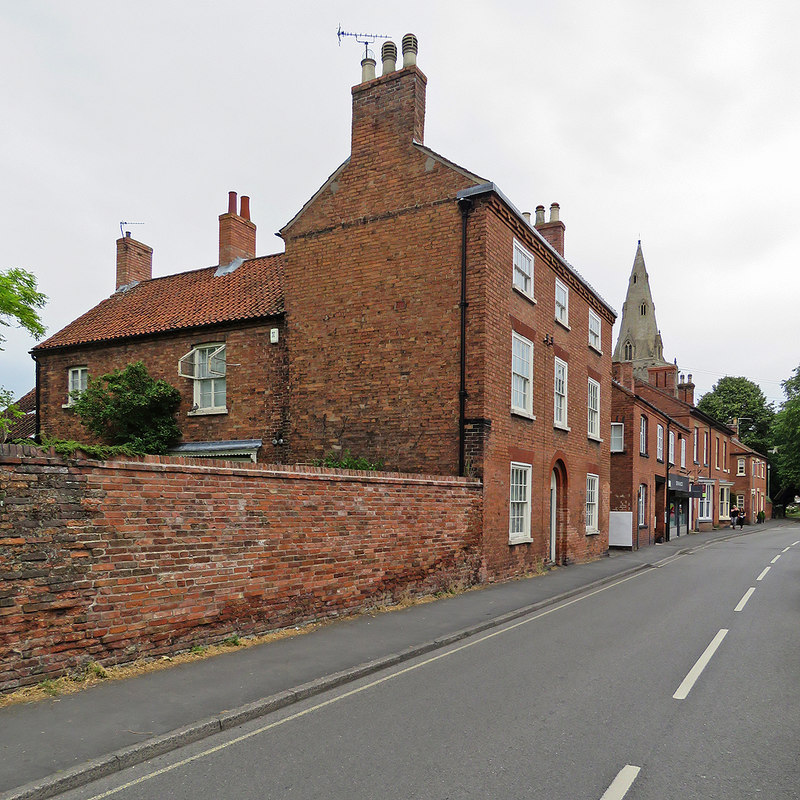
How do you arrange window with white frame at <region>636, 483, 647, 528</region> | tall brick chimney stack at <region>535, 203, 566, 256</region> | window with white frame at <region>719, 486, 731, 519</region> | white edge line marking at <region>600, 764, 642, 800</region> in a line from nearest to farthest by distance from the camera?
1. white edge line marking at <region>600, 764, 642, 800</region>
2. tall brick chimney stack at <region>535, 203, 566, 256</region>
3. window with white frame at <region>636, 483, 647, 528</region>
4. window with white frame at <region>719, 486, 731, 519</region>

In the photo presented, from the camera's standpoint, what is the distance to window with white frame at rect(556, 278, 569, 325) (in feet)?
67.0

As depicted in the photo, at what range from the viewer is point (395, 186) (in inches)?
666

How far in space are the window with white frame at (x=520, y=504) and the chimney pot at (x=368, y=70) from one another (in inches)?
410

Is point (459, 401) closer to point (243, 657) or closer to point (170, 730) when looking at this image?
point (243, 657)

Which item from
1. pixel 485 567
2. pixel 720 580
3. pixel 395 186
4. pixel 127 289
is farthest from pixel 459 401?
pixel 127 289

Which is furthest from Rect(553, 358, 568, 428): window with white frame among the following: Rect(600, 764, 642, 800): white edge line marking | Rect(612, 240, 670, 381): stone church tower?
Rect(612, 240, 670, 381): stone church tower

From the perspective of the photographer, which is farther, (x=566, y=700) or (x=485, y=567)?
(x=485, y=567)

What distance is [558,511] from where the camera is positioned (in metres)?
20.5

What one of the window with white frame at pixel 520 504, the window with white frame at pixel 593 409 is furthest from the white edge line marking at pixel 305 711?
the window with white frame at pixel 593 409

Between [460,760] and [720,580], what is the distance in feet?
47.9

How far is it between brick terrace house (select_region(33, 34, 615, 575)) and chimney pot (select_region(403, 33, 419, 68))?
0.04 metres

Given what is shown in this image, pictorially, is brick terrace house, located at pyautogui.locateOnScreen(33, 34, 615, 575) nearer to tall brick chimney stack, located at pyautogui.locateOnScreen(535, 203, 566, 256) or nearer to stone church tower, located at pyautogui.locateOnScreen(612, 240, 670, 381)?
tall brick chimney stack, located at pyautogui.locateOnScreen(535, 203, 566, 256)

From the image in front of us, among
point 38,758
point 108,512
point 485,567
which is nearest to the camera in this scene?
point 38,758

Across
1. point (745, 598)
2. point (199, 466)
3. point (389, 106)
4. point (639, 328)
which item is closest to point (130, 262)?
point (389, 106)
